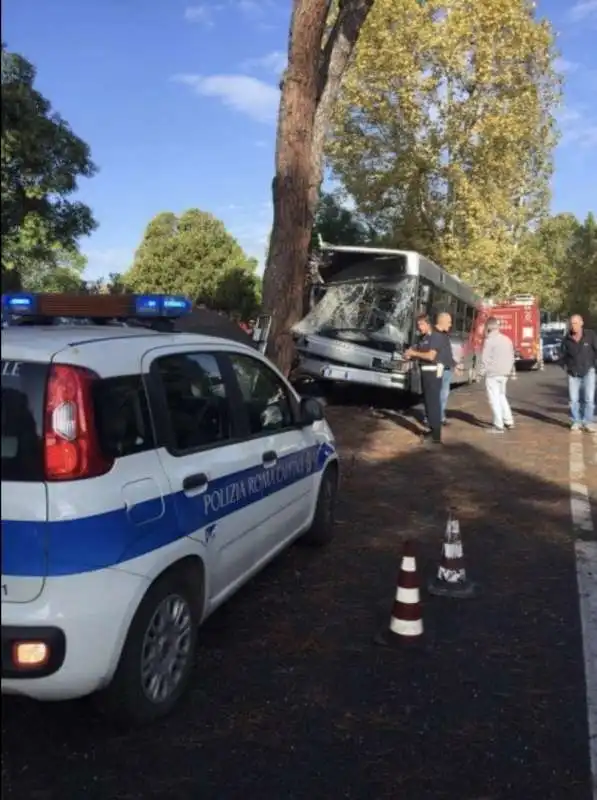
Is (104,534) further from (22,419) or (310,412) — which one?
(310,412)

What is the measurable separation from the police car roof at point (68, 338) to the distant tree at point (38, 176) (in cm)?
424

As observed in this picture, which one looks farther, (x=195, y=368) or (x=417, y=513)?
(x=417, y=513)

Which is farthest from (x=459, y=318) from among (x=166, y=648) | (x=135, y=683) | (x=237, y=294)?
(x=237, y=294)

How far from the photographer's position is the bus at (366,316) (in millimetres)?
15430

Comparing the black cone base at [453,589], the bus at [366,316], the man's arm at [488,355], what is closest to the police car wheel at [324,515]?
the black cone base at [453,589]

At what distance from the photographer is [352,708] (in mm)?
3938

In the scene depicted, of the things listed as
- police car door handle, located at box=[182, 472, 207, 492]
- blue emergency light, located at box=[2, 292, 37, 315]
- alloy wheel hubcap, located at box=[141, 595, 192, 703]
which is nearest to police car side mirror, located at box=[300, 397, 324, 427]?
police car door handle, located at box=[182, 472, 207, 492]

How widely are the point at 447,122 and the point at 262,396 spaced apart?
2908 centimetres

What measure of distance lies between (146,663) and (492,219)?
108 feet

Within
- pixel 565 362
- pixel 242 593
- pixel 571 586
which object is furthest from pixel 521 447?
pixel 242 593

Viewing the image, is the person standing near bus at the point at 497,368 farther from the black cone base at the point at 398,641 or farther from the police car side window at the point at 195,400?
the police car side window at the point at 195,400

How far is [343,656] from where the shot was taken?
4.55 m

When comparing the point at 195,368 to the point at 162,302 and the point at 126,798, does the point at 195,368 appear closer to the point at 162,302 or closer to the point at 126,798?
the point at 162,302

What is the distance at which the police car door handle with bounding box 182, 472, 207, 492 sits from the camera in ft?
12.7
